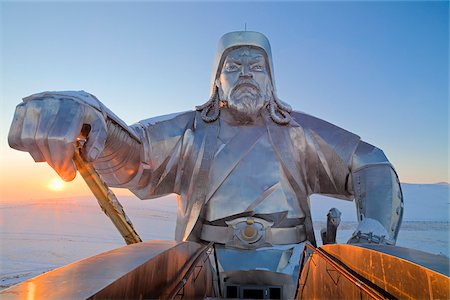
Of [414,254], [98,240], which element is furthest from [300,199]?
[98,240]

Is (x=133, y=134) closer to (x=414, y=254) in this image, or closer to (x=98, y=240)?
(x=414, y=254)

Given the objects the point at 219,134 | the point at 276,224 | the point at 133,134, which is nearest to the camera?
the point at 133,134

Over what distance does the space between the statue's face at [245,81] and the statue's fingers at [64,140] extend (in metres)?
2.08

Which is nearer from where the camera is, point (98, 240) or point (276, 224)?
point (276, 224)

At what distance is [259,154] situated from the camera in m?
4.59

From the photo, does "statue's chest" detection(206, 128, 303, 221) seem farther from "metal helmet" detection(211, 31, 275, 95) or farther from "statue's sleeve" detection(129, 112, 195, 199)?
"metal helmet" detection(211, 31, 275, 95)

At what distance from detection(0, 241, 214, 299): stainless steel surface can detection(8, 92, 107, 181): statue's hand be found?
0.88 metres

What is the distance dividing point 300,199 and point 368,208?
0.78 meters

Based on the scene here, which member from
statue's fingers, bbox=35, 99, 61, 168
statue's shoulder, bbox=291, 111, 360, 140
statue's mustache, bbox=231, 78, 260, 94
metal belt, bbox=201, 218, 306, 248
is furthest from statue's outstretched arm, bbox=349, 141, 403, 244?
statue's fingers, bbox=35, 99, 61, 168

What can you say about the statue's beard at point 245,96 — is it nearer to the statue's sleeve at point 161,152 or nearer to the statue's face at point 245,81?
the statue's face at point 245,81

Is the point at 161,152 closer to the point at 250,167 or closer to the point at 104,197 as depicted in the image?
the point at 250,167

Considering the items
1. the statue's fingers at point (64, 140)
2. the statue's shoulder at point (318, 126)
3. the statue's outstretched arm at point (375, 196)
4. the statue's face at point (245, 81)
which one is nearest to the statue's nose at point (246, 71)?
the statue's face at point (245, 81)

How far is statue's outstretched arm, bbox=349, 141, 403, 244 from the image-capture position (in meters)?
3.91

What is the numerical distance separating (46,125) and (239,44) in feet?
8.74
